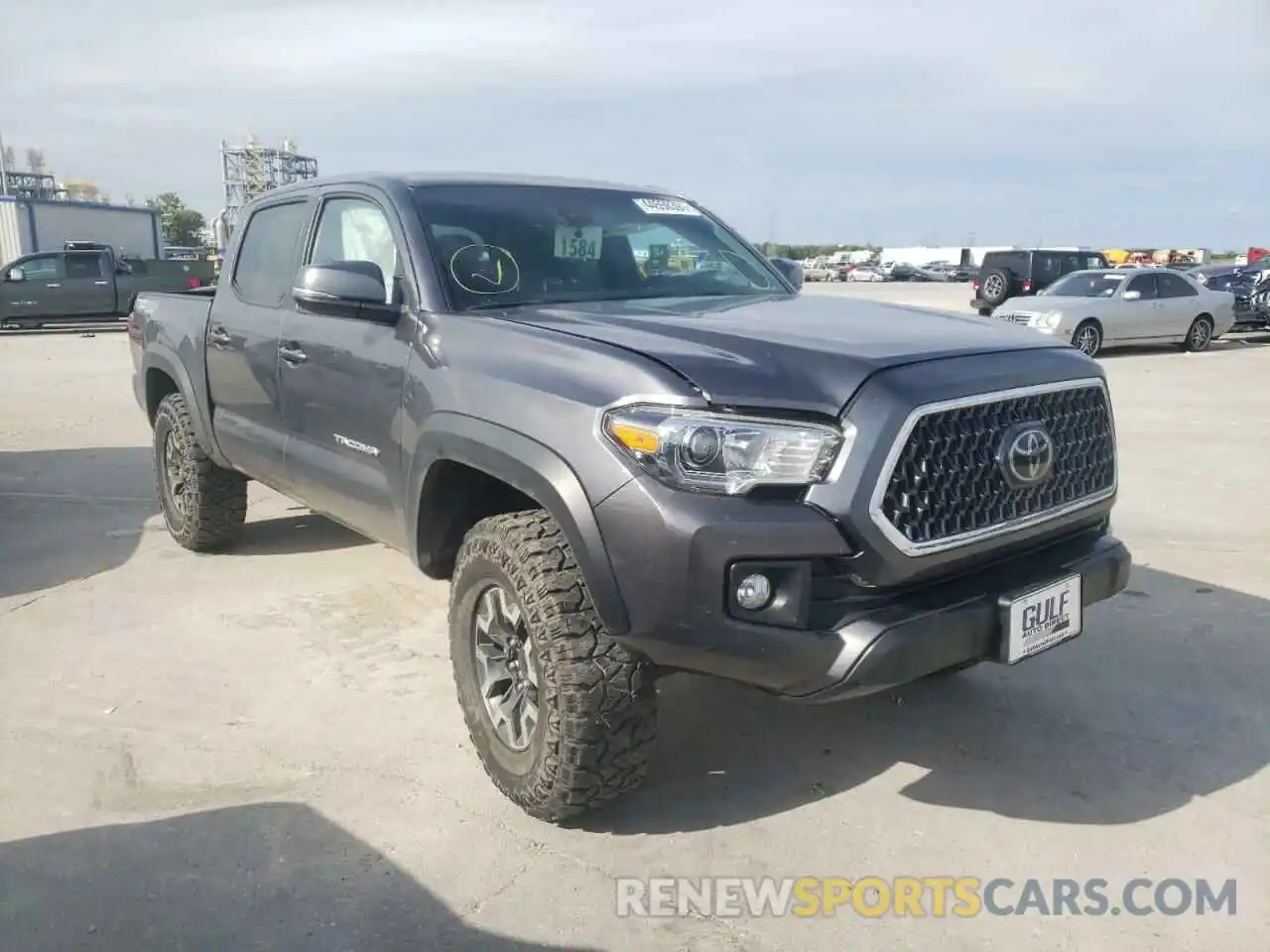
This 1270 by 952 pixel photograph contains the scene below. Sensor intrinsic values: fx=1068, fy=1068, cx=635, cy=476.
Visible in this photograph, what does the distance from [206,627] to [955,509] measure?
340 centimetres

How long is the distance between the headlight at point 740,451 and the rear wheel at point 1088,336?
15.1 metres

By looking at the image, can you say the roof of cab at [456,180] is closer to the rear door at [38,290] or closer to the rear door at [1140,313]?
the rear door at [1140,313]

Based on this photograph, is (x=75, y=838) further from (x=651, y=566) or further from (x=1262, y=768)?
(x=1262, y=768)

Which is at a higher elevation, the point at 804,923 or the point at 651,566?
the point at 651,566

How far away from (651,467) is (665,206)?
7.32 ft

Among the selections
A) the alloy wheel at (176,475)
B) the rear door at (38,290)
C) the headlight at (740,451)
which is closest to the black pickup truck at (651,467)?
the headlight at (740,451)

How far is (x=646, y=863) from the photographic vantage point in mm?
2963

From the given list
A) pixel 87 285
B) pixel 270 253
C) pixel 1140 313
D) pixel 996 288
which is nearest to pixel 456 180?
pixel 270 253

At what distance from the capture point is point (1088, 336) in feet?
54.6

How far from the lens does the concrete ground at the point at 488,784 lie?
2719 millimetres

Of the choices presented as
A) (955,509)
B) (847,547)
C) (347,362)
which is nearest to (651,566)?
(847,547)
